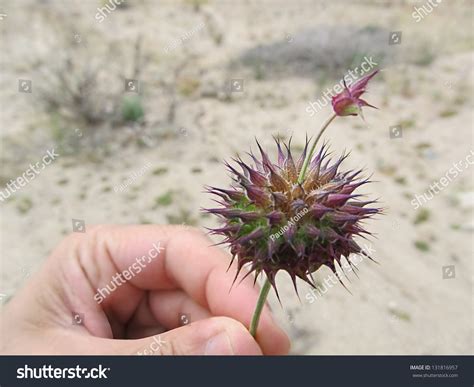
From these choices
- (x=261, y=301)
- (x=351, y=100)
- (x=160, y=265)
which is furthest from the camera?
(x=160, y=265)

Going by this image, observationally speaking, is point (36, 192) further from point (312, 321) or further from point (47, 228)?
point (312, 321)

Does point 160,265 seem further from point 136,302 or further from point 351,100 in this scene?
point 351,100

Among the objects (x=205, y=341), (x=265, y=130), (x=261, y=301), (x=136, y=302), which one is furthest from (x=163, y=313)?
(x=265, y=130)

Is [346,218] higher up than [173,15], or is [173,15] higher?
[173,15]

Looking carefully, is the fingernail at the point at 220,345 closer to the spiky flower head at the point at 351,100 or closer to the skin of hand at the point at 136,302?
the skin of hand at the point at 136,302
